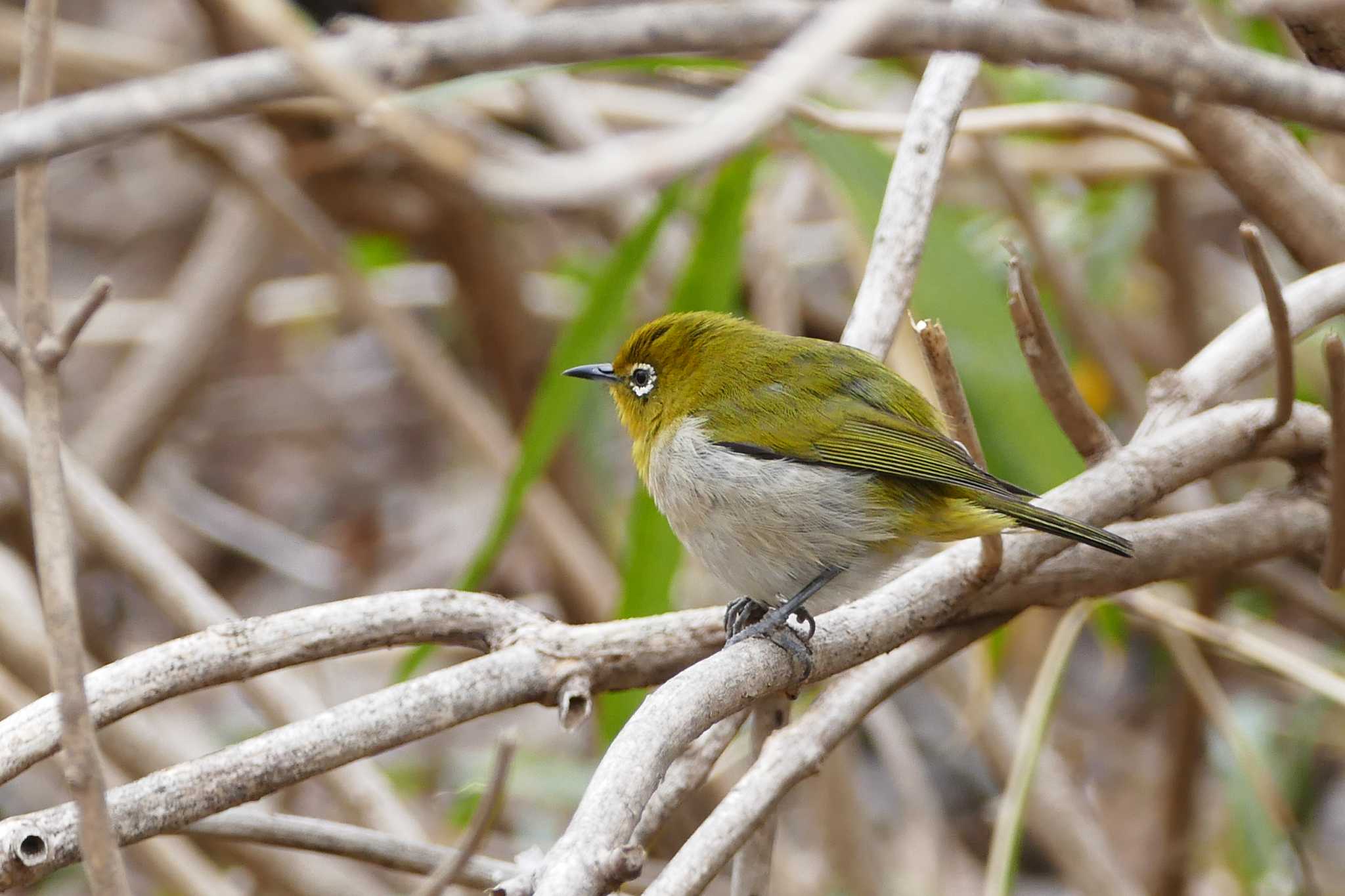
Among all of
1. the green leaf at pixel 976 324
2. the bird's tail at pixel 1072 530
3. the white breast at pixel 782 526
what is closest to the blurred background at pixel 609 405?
the green leaf at pixel 976 324

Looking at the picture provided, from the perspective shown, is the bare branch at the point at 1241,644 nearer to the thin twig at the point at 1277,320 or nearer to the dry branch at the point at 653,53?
the thin twig at the point at 1277,320

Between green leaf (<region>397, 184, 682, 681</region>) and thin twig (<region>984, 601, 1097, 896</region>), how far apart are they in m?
1.41

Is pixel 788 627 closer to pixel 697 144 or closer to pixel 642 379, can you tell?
pixel 642 379

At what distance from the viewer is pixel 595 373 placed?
3736mm

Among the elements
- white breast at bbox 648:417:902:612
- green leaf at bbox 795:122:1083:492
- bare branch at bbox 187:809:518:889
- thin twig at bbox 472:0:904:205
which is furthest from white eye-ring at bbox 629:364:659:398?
thin twig at bbox 472:0:904:205

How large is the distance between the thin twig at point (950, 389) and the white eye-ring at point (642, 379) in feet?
4.10

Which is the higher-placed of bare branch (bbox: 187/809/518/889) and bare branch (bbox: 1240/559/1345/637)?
bare branch (bbox: 1240/559/1345/637)

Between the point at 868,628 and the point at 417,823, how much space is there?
7.48 ft

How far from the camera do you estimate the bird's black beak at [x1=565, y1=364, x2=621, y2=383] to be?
3.72 metres

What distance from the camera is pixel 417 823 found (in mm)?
4160

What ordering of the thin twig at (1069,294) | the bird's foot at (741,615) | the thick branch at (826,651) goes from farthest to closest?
the thin twig at (1069,294), the bird's foot at (741,615), the thick branch at (826,651)

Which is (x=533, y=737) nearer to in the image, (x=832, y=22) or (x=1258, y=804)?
(x=1258, y=804)

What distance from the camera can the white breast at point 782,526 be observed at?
306 centimetres

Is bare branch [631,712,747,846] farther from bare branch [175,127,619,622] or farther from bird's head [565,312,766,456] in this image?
bare branch [175,127,619,622]
